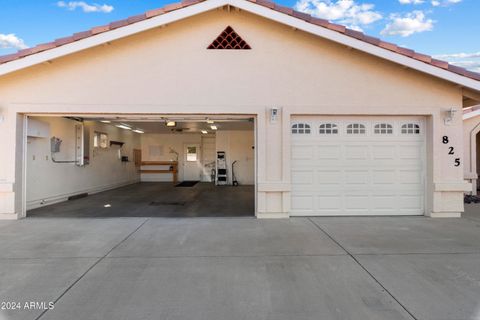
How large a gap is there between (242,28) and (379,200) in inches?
196

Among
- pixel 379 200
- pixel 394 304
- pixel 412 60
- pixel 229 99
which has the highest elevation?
pixel 412 60

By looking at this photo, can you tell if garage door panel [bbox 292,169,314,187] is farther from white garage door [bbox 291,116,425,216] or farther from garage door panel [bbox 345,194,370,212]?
garage door panel [bbox 345,194,370,212]

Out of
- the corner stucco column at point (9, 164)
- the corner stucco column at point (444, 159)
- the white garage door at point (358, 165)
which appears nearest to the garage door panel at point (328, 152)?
the white garage door at point (358, 165)

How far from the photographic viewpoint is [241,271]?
11.3ft

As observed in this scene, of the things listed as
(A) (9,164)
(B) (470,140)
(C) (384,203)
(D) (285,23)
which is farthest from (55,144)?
(B) (470,140)

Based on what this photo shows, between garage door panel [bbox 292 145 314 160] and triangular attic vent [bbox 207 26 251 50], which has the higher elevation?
triangular attic vent [bbox 207 26 251 50]

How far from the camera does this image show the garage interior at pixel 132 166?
289 inches

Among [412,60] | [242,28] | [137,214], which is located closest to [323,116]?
[412,60]

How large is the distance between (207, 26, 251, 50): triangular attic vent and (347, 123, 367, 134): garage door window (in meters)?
2.96

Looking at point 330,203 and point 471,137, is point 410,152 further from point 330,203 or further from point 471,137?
point 471,137

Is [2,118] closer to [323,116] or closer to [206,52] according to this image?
[206,52]

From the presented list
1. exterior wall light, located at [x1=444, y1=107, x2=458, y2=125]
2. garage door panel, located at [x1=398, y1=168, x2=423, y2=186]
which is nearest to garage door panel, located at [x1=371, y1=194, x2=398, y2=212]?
garage door panel, located at [x1=398, y1=168, x2=423, y2=186]

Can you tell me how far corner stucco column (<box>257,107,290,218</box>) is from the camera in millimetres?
6297

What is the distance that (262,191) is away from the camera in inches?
248
